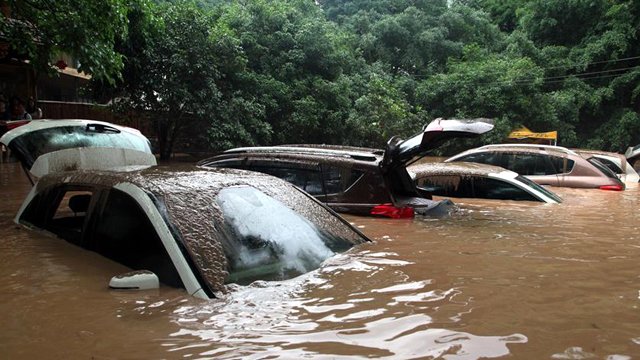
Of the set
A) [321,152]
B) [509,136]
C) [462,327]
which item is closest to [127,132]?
[321,152]

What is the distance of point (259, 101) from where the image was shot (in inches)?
939

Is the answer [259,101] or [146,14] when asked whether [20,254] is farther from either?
[259,101]

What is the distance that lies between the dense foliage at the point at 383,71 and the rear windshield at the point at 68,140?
403 inches

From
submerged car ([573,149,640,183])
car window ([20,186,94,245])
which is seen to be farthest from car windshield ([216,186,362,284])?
submerged car ([573,149,640,183])

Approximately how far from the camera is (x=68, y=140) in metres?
7.72

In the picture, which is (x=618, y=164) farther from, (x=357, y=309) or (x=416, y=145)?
(x=357, y=309)

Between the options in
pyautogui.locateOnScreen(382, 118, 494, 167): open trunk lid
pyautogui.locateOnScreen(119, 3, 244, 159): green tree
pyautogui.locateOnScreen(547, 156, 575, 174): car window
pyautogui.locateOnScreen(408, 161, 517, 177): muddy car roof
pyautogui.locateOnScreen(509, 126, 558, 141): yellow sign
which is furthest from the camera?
pyautogui.locateOnScreen(509, 126, 558, 141): yellow sign

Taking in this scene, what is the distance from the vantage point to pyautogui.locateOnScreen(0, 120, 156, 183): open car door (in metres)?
5.73

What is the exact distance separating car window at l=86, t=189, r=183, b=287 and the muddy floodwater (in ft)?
0.32

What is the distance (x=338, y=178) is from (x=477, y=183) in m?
3.16

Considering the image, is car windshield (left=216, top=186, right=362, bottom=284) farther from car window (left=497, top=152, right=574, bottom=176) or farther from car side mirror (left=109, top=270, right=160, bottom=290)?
car window (left=497, top=152, right=574, bottom=176)

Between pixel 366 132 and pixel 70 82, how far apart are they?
14147 millimetres

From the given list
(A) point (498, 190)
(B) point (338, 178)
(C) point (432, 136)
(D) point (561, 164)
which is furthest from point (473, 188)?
(D) point (561, 164)

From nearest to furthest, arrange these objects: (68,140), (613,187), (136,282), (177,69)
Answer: (136,282)
(68,140)
(613,187)
(177,69)
